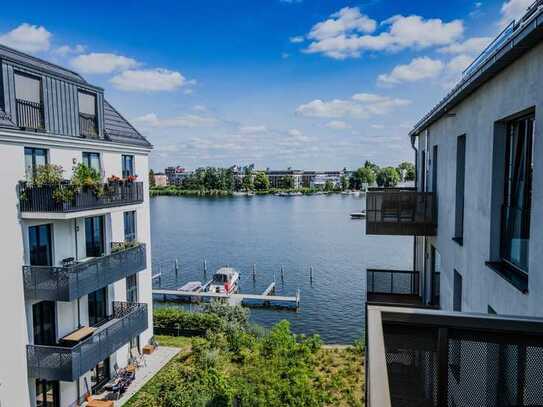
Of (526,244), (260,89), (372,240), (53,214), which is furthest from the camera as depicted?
(372,240)

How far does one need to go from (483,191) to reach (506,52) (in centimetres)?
247

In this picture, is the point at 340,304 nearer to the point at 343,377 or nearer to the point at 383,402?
the point at 343,377

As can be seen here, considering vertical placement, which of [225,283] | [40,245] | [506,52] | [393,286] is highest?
[506,52]

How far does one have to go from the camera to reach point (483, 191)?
675 centimetres

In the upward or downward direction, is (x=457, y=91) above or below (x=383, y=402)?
above

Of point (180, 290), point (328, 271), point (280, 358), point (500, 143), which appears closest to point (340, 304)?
point (328, 271)

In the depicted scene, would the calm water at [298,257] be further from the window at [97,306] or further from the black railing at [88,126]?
the black railing at [88,126]

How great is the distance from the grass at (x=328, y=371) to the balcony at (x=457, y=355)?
12.0 m

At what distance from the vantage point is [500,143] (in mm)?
6195

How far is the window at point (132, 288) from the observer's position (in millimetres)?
16891

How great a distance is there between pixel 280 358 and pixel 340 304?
17556 mm

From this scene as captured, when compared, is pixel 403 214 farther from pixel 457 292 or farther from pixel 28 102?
pixel 28 102

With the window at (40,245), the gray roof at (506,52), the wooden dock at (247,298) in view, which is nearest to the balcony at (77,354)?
the window at (40,245)

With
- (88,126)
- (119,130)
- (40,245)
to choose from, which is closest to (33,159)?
(40,245)
